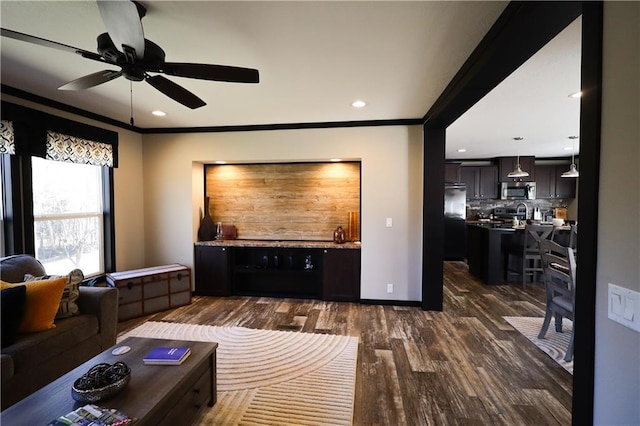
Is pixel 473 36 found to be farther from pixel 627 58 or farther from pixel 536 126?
pixel 536 126

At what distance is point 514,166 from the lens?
6867 mm

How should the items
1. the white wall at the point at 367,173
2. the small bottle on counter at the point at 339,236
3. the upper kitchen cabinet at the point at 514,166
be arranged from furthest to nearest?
1. the upper kitchen cabinet at the point at 514,166
2. the small bottle on counter at the point at 339,236
3. the white wall at the point at 367,173

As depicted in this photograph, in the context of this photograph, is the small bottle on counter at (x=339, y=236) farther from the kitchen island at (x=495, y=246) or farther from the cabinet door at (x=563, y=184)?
the cabinet door at (x=563, y=184)

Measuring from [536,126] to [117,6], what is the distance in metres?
5.01

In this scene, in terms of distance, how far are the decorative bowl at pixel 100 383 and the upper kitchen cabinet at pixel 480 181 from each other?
7469 mm

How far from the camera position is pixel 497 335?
3.06 meters

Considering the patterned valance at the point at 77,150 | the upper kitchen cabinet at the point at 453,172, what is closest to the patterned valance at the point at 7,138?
the patterned valance at the point at 77,150

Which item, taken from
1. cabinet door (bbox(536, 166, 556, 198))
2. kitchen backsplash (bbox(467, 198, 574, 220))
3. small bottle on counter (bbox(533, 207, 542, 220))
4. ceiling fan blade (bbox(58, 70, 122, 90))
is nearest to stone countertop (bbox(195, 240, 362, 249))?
ceiling fan blade (bbox(58, 70, 122, 90))

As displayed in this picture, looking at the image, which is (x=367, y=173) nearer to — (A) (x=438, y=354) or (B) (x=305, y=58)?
(B) (x=305, y=58)

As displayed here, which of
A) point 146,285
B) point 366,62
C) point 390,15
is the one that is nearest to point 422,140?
point 366,62

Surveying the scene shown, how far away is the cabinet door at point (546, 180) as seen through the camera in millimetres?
6953

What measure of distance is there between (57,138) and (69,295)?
73.9 inches

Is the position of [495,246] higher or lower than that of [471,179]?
lower

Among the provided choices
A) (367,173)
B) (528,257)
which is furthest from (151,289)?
(528,257)
